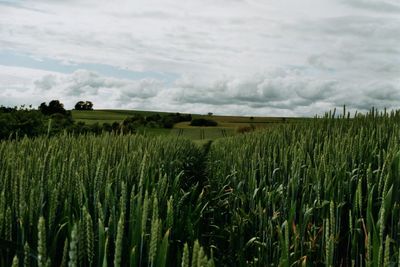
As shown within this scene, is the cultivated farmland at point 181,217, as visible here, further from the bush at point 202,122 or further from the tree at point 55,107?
the bush at point 202,122

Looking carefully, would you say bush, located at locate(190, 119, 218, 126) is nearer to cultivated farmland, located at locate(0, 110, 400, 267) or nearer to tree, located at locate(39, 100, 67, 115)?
tree, located at locate(39, 100, 67, 115)

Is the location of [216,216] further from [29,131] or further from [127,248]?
[29,131]

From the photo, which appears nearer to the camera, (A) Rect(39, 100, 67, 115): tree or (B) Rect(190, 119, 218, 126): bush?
(A) Rect(39, 100, 67, 115): tree

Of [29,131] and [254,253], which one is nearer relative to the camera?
[254,253]

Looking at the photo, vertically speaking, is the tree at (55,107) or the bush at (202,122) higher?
the tree at (55,107)

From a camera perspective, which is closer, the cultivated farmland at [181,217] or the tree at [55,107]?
the cultivated farmland at [181,217]

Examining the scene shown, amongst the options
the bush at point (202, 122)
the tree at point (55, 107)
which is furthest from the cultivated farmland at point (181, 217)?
the bush at point (202, 122)

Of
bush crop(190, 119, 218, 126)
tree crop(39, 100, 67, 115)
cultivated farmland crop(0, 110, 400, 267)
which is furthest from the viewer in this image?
bush crop(190, 119, 218, 126)

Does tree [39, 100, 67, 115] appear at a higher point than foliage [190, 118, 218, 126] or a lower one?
higher

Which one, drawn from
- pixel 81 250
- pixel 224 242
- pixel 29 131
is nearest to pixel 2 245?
pixel 81 250

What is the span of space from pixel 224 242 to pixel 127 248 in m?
2.40

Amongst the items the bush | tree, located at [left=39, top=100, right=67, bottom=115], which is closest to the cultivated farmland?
tree, located at [left=39, top=100, right=67, bottom=115]

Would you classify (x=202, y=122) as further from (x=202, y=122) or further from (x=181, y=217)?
(x=181, y=217)

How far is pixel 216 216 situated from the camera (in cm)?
540
